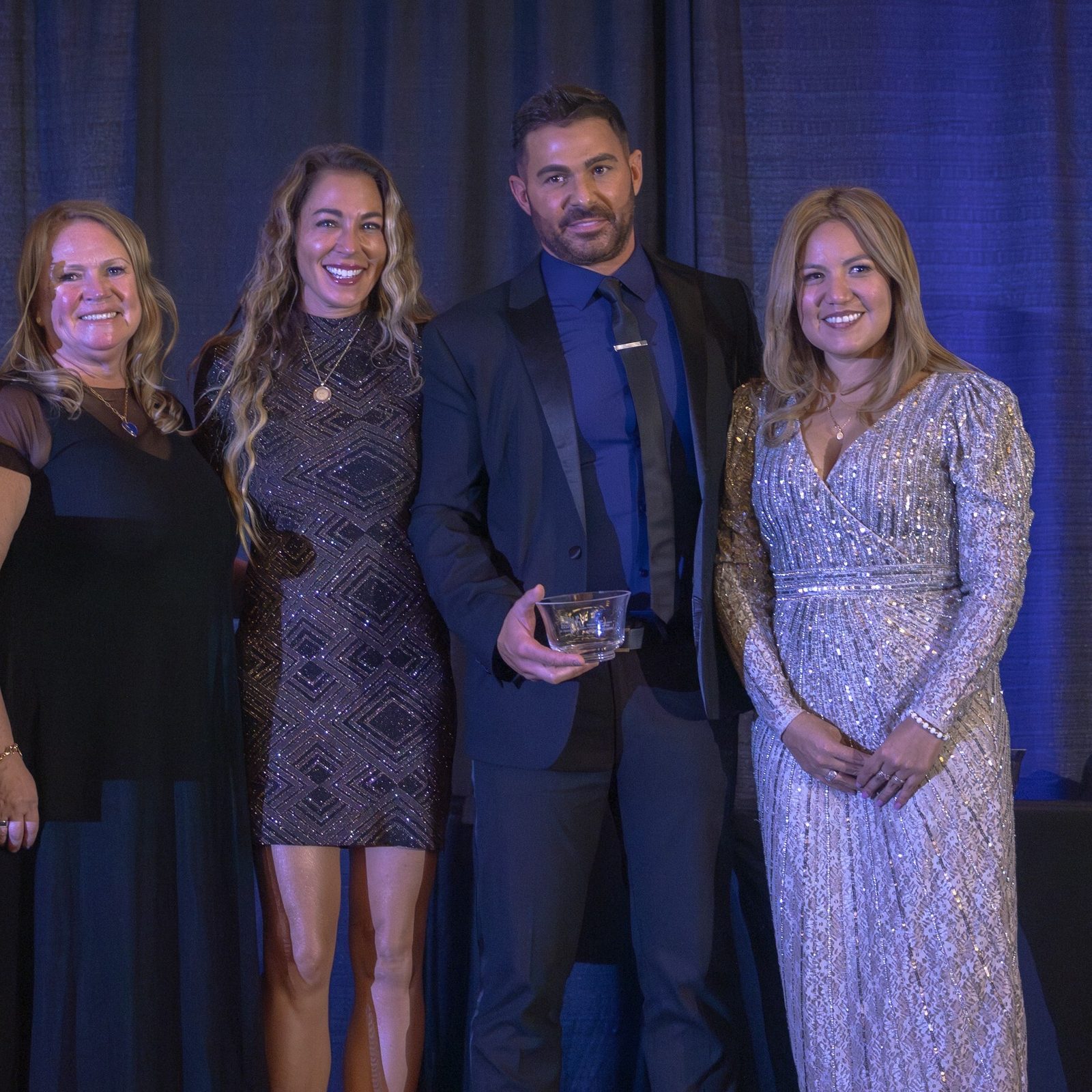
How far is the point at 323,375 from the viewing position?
241 cm

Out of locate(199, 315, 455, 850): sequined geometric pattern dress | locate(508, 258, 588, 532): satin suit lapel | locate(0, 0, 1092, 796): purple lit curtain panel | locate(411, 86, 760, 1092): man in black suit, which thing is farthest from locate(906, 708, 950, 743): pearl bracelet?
locate(0, 0, 1092, 796): purple lit curtain panel

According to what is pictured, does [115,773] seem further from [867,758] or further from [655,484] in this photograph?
[867,758]

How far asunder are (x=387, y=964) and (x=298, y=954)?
17cm

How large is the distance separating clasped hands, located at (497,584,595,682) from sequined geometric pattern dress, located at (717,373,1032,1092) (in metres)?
0.38

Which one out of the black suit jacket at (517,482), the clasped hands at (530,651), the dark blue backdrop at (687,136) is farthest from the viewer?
the dark blue backdrop at (687,136)

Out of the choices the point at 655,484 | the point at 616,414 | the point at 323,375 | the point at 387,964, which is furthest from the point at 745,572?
the point at 387,964

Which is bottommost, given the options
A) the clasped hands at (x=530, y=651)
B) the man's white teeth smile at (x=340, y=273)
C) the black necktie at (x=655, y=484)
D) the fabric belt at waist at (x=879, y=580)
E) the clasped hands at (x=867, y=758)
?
the clasped hands at (x=867, y=758)

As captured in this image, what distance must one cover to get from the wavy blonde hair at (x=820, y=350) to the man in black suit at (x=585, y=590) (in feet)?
0.38

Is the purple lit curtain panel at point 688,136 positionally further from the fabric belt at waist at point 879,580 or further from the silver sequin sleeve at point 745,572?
the fabric belt at waist at point 879,580

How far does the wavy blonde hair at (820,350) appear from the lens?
2123mm

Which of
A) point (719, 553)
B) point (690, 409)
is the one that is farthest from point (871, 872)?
point (690, 409)

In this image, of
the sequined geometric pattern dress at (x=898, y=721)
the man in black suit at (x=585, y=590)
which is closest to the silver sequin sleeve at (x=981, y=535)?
the sequined geometric pattern dress at (x=898, y=721)

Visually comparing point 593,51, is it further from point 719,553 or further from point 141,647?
point 141,647

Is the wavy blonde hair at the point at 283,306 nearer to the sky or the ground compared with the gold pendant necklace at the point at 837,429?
nearer to the sky
